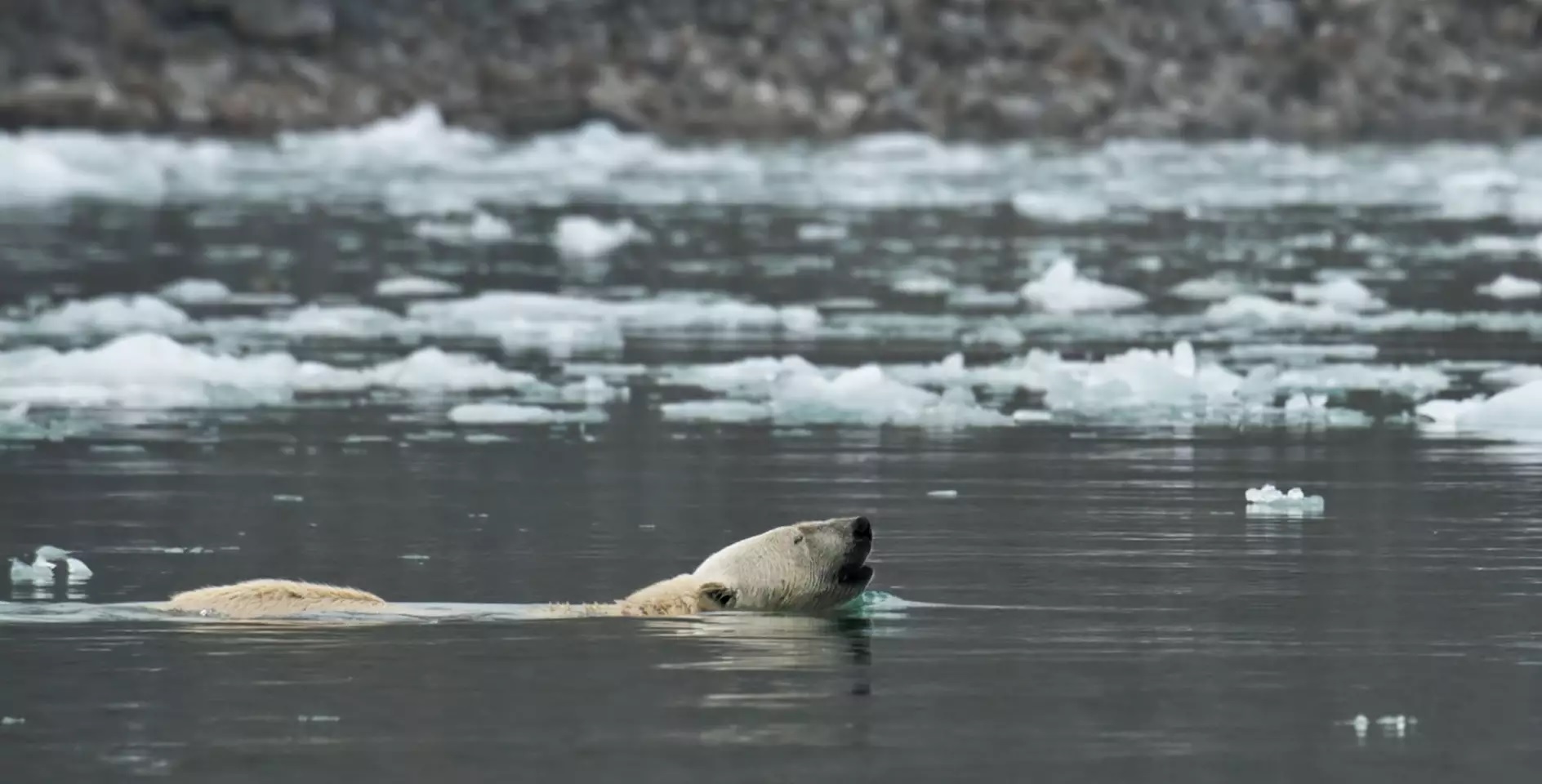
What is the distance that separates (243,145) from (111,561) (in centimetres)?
3759

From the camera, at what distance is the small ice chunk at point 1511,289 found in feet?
64.8

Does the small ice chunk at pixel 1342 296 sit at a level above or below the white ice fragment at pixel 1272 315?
above

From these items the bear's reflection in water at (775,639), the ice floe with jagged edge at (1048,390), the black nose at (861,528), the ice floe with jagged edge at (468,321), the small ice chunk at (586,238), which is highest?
the small ice chunk at (586,238)

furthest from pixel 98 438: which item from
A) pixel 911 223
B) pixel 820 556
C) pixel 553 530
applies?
pixel 911 223

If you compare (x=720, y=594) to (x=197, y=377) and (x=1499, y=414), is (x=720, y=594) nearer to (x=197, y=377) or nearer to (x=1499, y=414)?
(x=1499, y=414)

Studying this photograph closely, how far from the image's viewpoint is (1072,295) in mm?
19406

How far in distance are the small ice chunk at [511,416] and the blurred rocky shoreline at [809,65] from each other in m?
35.7

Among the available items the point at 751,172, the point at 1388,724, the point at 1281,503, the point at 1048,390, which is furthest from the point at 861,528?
the point at 751,172

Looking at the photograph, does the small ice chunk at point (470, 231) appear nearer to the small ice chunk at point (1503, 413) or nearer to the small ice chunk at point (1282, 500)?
the small ice chunk at point (1503, 413)

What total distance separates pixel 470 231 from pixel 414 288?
23.5 ft

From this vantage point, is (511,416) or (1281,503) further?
(511,416)

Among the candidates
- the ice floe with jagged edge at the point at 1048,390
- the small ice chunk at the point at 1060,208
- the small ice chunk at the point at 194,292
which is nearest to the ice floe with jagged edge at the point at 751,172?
the small ice chunk at the point at 1060,208

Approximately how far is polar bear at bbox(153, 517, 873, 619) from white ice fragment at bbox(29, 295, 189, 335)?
955cm

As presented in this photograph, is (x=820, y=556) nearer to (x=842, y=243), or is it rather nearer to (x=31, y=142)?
(x=842, y=243)
